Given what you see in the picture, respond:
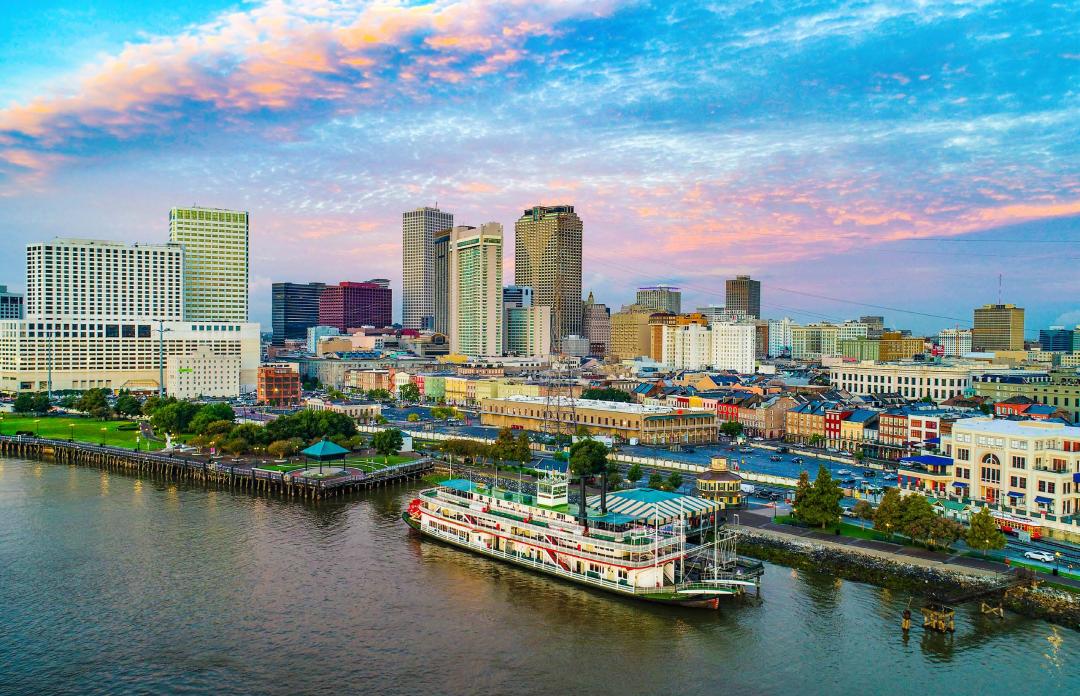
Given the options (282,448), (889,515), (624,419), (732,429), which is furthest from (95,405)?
(889,515)

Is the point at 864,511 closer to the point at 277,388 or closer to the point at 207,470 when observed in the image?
the point at 207,470

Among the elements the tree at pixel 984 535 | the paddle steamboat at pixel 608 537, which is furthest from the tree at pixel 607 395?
the tree at pixel 984 535

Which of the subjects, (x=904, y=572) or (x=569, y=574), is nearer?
(x=904, y=572)

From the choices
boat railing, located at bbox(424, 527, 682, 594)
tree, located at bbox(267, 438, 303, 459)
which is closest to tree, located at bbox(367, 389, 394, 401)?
tree, located at bbox(267, 438, 303, 459)

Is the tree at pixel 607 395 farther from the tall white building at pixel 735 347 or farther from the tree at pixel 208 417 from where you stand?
the tall white building at pixel 735 347

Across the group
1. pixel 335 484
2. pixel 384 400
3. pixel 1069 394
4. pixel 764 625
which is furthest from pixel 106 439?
pixel 1069 394

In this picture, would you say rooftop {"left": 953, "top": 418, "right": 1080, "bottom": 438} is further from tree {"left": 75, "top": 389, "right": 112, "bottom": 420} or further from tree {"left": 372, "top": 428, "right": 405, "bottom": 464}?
tree {"left": 75, "top": 389, "right": 112, "bottom": 420}
